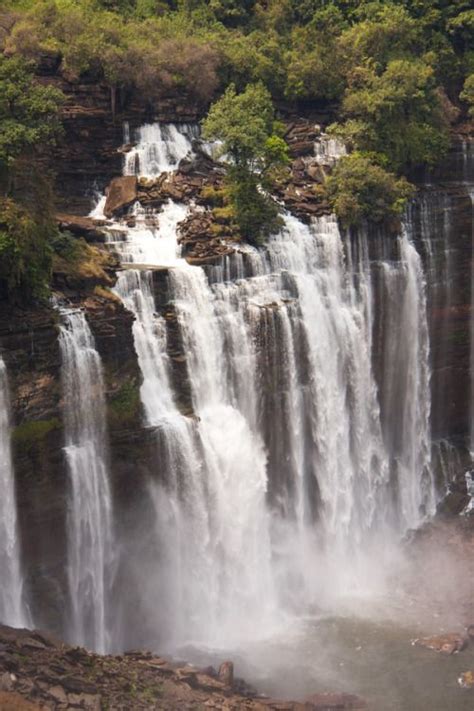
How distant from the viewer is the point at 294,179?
4378cm

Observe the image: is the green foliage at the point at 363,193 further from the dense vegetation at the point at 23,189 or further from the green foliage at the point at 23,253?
the green foliage at the point at 23,253

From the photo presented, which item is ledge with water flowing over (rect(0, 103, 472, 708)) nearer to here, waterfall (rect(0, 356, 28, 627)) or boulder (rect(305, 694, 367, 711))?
waterfall (rect(0, 356, 28, 627))

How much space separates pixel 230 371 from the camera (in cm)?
3497

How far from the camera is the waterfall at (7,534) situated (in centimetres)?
2833

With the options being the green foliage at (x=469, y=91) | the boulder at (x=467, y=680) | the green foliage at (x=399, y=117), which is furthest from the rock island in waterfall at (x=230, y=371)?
the green foliage at (x=469, y=91)

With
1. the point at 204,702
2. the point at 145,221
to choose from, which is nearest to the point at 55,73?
the point at 145,221

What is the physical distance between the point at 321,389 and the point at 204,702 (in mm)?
15416

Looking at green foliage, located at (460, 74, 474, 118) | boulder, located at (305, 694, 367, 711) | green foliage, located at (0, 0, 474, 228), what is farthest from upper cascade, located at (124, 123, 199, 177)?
boulder, located at (305, 694, 367, 711)

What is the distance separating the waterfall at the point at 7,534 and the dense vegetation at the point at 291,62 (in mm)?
14662

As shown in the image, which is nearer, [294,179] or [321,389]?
[321,389]

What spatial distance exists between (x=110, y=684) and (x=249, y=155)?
23.9 metres

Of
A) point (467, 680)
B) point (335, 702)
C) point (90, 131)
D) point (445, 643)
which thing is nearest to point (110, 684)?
point (335, 702)

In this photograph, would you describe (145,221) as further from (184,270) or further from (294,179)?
Result: (294,179)

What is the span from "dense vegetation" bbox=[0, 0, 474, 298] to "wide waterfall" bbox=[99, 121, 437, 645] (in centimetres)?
332
